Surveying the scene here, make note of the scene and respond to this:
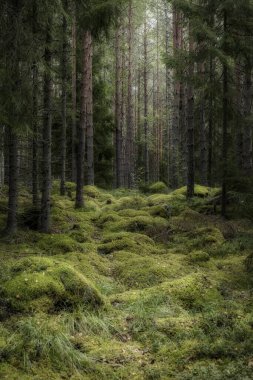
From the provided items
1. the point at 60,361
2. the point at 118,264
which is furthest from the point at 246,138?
the point at 60,361

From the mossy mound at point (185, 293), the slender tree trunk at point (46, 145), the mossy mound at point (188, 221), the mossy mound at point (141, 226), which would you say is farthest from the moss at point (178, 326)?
the mossy mound at point (188, 221)

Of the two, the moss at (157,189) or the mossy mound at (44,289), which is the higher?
the mossy mound at (44,289)

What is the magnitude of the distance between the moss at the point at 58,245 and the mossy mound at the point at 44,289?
304 cm

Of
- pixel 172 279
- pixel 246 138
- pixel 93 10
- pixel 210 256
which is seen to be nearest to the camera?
pixel 172 279

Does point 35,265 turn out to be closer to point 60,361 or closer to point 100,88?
point 60,361

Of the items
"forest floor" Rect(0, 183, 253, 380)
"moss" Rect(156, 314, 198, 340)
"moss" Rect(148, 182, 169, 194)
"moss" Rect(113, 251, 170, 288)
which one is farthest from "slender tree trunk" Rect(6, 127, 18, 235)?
"moss" Rect(148, 182, 169, 194)

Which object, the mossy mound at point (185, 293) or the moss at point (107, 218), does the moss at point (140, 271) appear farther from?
the moss at point (107, 218)

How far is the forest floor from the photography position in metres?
4.91

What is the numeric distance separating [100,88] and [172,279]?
20.2 m

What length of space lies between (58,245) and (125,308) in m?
3.84

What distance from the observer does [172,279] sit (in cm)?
836

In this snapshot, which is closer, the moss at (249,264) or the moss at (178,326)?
the moss at (178,326)

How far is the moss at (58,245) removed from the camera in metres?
10.0

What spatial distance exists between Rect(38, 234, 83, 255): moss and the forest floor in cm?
3
